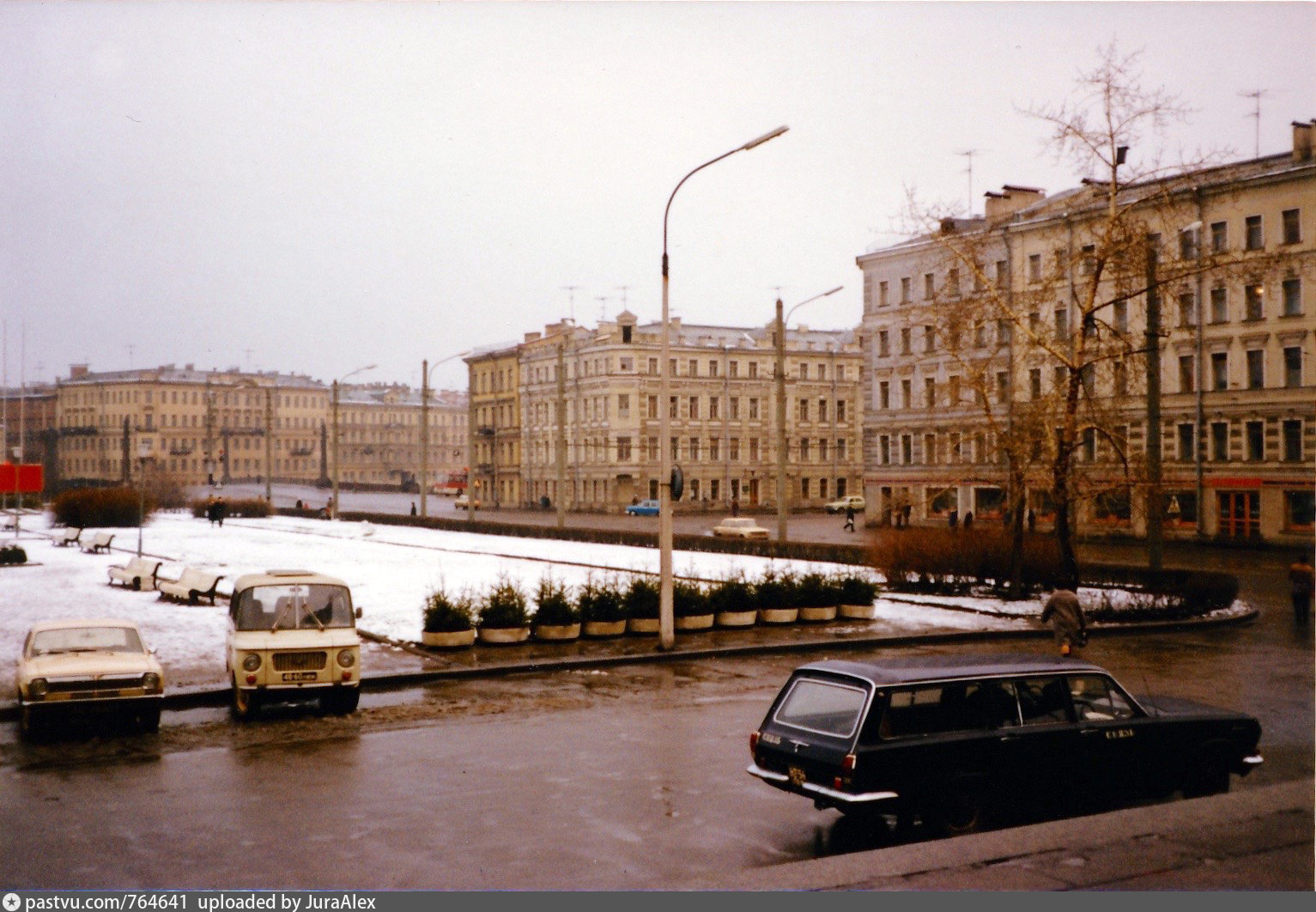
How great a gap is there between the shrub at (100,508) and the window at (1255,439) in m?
38.0

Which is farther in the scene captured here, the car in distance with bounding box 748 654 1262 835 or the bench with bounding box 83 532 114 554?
the bench with bounding box 83 532 114 554

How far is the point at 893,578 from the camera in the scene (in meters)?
32.7

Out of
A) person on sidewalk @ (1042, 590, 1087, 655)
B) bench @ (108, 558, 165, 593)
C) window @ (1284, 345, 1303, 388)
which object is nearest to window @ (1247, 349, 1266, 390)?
window @ (1284, 345, 1303, 388)

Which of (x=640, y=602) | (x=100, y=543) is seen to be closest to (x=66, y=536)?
(x=100, y=543)

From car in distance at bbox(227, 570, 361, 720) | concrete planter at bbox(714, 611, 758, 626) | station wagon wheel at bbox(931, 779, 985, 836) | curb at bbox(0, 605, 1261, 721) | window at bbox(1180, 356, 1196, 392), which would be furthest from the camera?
window at bbox(1180, 356, 1196, 392)

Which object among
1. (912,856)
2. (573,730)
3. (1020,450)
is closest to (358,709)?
(573,730)

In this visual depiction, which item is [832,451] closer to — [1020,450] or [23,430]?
[1020,450]

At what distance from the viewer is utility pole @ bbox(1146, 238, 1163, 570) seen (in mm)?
27734

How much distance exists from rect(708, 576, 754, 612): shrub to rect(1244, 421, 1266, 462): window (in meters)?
28.4

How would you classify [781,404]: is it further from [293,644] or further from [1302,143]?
[293,644]

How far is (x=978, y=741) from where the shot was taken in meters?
10.2

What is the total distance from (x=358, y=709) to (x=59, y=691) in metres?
3.83

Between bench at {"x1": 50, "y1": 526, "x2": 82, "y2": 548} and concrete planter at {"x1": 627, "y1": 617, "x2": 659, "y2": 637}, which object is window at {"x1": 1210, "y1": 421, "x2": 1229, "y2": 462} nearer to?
concrete planter at {"x1": 627, "y1": 617, "x2": 659, "y2": 637}

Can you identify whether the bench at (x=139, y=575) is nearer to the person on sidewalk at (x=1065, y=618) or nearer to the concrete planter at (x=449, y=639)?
the concrete planter at (x=449, y=639)
